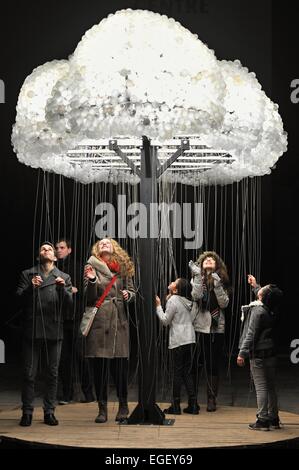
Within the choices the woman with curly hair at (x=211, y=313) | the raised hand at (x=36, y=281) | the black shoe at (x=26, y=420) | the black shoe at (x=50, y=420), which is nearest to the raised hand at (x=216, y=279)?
the woman with curly hair at (x=211, y=313)

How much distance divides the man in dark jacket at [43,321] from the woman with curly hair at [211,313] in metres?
1.39

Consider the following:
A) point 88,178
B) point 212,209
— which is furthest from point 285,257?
point 88,178

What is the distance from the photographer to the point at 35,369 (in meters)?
8.51

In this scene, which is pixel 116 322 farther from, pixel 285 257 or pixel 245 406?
pixel 285 257

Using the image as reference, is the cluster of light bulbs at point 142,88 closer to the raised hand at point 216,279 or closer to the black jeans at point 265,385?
the raised hand at point 216,279

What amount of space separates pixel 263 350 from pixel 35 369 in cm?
200

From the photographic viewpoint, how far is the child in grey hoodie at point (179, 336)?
903 cm

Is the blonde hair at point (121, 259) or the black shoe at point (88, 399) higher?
the blonde hair at point (121, 259)

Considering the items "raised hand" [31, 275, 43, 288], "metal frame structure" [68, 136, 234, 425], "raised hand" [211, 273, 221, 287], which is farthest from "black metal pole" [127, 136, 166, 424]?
"raised hand" [211, 273, 221, 287]

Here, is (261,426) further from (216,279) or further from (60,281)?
(60,281)

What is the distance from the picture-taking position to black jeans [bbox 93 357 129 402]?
332 inches

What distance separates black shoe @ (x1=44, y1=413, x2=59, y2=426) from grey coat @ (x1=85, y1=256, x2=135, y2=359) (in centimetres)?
63

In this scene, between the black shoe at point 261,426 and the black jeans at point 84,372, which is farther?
the black jeans at point 84,372

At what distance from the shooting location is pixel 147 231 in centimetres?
825
